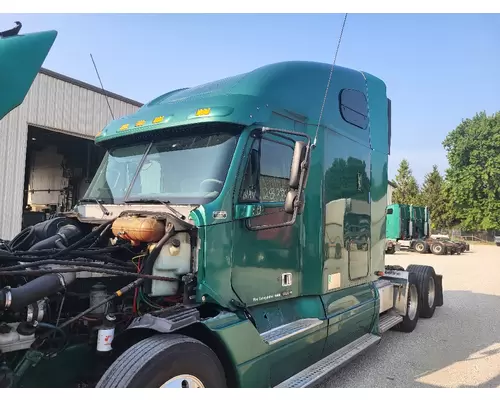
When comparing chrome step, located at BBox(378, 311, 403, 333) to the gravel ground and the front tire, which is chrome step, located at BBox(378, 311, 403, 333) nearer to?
the gravel ground

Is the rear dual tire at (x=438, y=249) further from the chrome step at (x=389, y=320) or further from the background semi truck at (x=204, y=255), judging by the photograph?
the background semi truck at (x=204, y=255)

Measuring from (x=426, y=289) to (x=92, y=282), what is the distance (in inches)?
236

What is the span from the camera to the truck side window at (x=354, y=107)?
489cm

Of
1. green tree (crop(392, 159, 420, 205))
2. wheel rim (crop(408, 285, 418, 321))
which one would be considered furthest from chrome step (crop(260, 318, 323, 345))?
green tree (crop(392, 159, 420, 205))

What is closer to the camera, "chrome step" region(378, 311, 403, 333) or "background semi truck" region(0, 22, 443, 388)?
"background semi truck" region(0, 22, 443, 388)

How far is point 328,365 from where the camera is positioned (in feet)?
13.1

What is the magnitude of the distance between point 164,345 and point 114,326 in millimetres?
549

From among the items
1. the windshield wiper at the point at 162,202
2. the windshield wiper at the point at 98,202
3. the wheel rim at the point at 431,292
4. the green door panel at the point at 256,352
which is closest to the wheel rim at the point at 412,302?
the wheel rim at the point at 431,292

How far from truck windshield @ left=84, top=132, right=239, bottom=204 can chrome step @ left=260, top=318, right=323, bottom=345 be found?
49.7 inches

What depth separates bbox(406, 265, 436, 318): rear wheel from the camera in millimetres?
7453

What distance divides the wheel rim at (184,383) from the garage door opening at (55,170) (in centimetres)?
945

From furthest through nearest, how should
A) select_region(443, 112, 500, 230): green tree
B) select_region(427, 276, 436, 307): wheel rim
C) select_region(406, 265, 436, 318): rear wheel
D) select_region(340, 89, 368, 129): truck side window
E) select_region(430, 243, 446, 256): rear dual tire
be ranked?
select_region(443, 112, 500, 230): green tree → select_region(430, 243, 446, 256): rear dual tire → select_region(427, 276, 436, 307): wheel rim → select_region(406, 265, 436, 318): rear wheel → select_region(340, 89, 368, 129): truck side window

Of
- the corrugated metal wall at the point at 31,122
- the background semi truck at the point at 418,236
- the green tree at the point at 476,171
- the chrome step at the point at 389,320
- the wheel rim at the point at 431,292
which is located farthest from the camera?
the green tree at the point at 476,171

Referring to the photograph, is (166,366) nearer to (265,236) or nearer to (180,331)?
(180,331)
